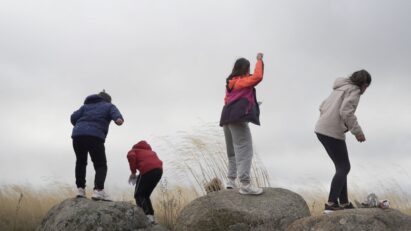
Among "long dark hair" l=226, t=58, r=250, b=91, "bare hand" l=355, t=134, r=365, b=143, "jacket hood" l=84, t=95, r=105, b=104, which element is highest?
"long dark hair" l=226, t=58, r=250, b=91

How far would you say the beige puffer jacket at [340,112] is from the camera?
19.7ft

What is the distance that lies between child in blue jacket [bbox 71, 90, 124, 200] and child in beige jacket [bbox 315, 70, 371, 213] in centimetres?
256

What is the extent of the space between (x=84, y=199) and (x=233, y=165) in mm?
2051

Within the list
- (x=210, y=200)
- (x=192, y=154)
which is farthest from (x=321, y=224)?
(x=192, y=154)

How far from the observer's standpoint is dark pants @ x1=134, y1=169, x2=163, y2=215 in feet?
22.7

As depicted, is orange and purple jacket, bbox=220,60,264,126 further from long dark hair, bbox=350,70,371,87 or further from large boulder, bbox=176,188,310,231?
long dark hair, bbox=350,70,371,87

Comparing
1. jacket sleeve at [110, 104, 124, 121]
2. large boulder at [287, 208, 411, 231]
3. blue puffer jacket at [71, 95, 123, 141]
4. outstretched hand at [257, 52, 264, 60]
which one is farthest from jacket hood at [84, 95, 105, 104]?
large boulder at [287, 208, 411, 231]

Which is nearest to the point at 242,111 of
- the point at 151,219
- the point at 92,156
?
the point at 151,219

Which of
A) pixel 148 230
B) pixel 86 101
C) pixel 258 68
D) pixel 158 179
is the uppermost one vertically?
pixel 258 68

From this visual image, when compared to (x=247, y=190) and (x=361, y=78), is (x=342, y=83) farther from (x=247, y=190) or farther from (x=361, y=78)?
(x=247, y=190)

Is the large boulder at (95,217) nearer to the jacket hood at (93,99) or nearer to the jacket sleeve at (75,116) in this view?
the jacket sleeve at (75,116)

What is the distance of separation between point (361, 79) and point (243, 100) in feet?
4.76

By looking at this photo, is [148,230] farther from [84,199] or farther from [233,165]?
[233,165]

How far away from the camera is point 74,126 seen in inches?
270
